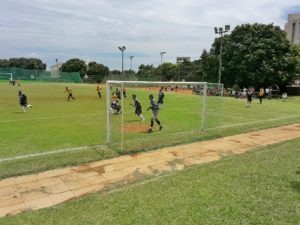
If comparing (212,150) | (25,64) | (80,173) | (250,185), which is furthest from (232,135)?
(25,64)

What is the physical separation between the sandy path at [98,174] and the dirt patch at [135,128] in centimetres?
334

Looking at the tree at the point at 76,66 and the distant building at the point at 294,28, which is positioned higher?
the distant building at the point at 294,28

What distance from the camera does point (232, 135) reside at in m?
12.3

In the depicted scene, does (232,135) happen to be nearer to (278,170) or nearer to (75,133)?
(278,170)

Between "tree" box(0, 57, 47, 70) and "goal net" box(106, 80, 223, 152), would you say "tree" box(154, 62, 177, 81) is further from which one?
"goal net" box(106, 80, 223, 152)

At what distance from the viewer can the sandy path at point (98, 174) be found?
5.89 m

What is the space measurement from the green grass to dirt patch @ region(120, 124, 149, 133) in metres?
5.75

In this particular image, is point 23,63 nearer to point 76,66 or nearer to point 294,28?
point 76,66

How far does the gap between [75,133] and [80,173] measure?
5366mm

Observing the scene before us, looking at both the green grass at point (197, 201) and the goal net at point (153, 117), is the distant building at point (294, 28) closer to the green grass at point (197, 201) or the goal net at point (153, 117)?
the goal net at point (153, 117)

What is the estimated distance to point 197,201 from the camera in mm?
5547

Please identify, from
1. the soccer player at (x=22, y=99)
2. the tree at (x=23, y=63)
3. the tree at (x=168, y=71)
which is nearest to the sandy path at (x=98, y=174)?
the soccer player at (x=22, y=99)

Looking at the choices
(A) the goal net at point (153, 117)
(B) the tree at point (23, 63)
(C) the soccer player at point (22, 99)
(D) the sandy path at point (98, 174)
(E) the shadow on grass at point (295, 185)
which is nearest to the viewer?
(D) the sandy path at point (98, 174)

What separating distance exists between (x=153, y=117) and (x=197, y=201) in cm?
757
